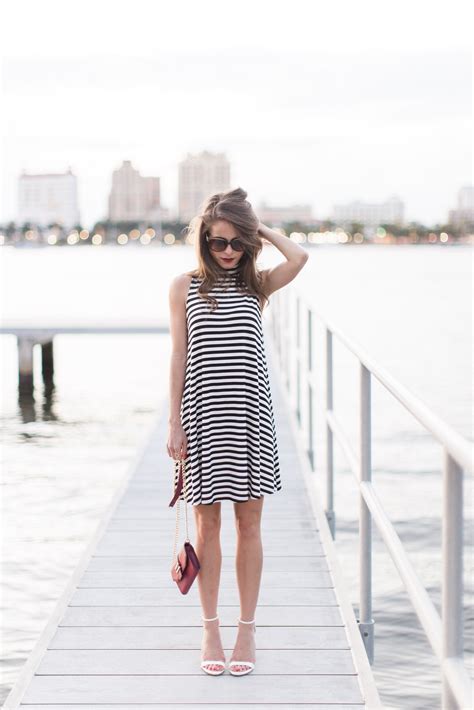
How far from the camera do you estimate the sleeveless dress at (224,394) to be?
2.82 meters

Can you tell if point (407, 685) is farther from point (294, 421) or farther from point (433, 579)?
point (294, 421)

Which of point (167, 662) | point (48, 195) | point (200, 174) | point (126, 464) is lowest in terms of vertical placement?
point (126, 464)

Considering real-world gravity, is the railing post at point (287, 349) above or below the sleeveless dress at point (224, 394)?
below

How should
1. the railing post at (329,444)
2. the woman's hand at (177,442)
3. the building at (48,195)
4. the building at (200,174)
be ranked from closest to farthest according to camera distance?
the woman's hand at (177,442), the railing post at (329,444), the building at (200,174), the building at (48,195)

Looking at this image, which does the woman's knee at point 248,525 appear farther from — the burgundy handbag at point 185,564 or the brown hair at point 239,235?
the brown hair at point 239,235

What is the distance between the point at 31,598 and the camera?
573 cm

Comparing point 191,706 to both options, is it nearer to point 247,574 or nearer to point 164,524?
point 247,574

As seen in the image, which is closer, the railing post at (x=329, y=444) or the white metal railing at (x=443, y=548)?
the white metal railing at (x=443, y=548)

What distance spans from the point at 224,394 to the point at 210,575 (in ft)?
1.84

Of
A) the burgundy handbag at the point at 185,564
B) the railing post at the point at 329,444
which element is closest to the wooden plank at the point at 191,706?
the burgundy handbag at the point at 185,564

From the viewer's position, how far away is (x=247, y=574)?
9.86 ft

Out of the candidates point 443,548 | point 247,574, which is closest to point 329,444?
point 247,574

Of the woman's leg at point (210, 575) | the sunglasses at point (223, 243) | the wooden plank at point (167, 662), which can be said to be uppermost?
the sunglasses at point (223, 243)

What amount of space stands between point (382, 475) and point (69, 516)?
10.5ft
